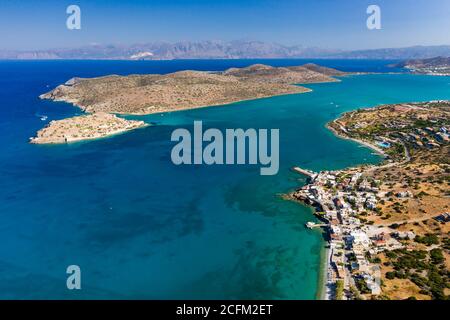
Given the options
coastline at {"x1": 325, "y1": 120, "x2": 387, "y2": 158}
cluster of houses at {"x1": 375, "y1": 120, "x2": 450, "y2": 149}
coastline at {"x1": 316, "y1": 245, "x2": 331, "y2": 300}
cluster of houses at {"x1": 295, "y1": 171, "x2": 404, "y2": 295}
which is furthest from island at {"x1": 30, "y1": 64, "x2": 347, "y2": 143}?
coastline at {"x1": 316, "y1": 245, "x2": 331, "y2": 300}

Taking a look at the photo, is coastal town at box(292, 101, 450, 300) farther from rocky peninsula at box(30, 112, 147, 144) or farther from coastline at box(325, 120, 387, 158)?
rocky peninsula at box(30, 112, 147, 144)

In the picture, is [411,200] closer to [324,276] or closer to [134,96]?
[324,276]

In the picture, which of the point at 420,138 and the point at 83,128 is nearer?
the point at 420,138

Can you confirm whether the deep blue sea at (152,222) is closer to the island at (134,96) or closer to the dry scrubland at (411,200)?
the dry scrubland at (411,200)

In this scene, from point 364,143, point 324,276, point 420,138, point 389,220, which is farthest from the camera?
point 364,143

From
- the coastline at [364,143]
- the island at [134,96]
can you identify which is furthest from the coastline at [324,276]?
the island at [134,96]

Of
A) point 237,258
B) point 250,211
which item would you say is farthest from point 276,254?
point 250,211

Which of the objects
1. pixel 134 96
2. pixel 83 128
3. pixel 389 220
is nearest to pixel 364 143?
pixel 389 220
